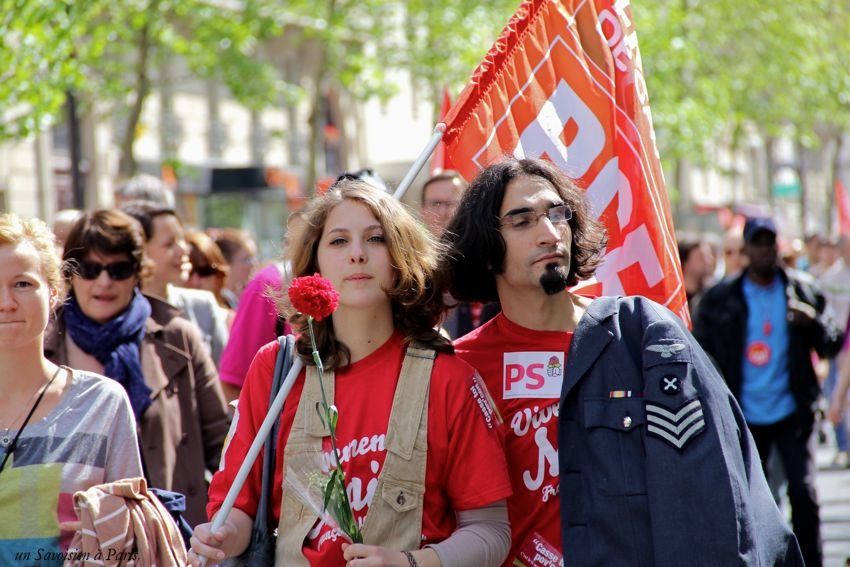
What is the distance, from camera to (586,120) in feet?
15.0

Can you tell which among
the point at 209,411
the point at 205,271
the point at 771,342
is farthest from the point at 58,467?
the point at 771,342

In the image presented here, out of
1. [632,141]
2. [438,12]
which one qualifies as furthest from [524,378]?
[438,12]

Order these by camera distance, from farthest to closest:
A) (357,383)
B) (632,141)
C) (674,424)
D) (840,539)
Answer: (840,539), (632,141), (357,383), (674,424)

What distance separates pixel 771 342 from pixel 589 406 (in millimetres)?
4798

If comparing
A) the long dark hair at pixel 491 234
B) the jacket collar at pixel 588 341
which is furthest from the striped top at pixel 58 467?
the jacket collar at pixel 588 341

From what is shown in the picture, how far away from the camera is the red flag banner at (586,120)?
14.5 feet

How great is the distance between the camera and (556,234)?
3.83 meters

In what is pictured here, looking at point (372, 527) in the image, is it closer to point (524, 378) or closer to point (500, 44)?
point (524, 378)

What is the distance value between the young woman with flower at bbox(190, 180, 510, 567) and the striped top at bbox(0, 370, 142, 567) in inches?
16.1

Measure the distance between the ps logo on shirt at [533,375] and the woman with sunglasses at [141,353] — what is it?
1813mm

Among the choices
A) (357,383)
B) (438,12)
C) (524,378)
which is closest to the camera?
(357,383)

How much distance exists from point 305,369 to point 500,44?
1.58 metres

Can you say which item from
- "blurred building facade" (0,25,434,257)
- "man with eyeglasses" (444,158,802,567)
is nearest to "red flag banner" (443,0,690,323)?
"man with eyeglasses" (444,158,802,567)

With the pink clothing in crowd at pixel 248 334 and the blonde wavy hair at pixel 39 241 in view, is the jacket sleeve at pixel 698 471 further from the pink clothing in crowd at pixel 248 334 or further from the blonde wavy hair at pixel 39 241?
the pink clothing in crowd at pixel 248 334
